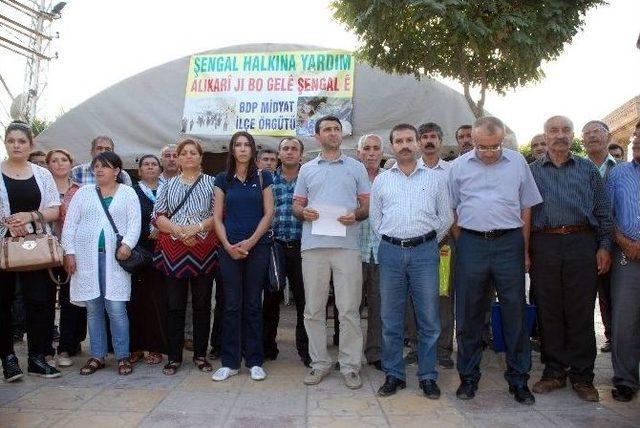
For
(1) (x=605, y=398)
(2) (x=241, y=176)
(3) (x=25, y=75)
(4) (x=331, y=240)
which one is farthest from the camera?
(3) (x=25, y=75)

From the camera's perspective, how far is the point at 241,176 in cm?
475

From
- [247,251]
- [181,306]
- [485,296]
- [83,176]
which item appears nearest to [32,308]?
[181,306]

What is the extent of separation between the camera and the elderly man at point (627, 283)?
13.6 ft

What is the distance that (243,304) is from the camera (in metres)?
4.72

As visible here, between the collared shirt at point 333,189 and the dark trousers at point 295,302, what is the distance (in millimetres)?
492

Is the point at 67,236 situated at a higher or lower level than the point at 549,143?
lower

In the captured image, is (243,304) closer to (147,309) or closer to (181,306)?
(181,306)

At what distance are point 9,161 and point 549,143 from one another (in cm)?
456

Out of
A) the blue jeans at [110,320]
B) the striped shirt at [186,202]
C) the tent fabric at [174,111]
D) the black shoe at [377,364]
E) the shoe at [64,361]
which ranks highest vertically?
the tent fabric at [174,111]

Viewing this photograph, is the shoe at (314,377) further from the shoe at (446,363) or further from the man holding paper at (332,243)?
the shoe at (446,363)

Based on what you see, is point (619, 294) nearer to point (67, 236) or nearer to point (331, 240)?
point (331, 240)

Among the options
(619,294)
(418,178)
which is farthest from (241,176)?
(619,294)

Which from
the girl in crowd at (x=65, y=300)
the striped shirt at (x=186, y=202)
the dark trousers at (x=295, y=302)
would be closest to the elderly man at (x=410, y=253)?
the dark trousers at (x=295, y=302)

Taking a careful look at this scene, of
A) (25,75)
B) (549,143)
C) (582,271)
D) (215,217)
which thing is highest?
(25,75)
